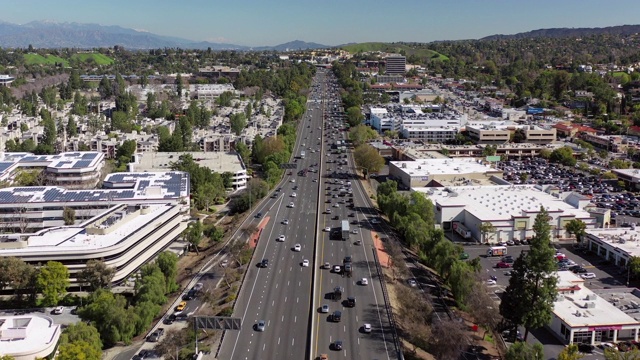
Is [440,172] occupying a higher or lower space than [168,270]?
higher

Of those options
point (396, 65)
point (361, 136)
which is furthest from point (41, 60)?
point (361, 136)

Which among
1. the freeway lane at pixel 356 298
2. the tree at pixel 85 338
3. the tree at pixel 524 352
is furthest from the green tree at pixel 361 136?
the tree at pixel 85 338

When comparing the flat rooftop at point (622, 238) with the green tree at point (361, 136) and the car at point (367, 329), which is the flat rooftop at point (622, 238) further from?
the green tree at point (361, 136)

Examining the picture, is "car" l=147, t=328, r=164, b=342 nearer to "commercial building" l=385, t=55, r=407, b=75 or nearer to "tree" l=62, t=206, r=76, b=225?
"tree" l=62, t=206, r=76, b=225

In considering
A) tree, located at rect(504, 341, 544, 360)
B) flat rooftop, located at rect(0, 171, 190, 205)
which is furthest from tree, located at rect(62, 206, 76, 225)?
tree, located at rect(504, 341, 544, 360)

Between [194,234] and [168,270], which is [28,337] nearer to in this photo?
[168,270]

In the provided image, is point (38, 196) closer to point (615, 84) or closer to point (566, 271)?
point (566, 271)
